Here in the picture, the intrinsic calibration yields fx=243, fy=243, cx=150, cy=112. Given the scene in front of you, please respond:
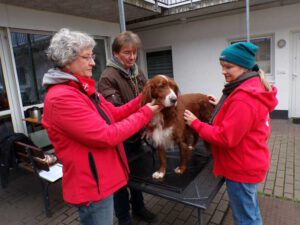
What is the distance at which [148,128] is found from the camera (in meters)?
2.37

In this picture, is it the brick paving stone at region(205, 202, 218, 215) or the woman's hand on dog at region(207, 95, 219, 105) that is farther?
the brick paving stone at region(205, 202, 218, 215)

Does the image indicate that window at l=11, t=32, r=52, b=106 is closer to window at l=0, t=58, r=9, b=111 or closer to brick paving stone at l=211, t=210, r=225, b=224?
window at l=0, t=58, r=9, b=111

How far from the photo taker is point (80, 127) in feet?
4.83

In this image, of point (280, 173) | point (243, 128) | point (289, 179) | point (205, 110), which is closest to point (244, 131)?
point (243, 128)

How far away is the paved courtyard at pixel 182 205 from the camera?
3184 mm

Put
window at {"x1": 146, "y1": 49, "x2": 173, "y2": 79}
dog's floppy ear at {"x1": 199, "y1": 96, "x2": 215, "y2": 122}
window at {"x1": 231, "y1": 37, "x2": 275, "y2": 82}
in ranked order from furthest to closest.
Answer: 1. window at {"x1": 146, "y1": 49, "x2": 173, "y2": 79}
2. window at {"x1": 231, "y1": 37, "x2": 275, "y2": 82}
3. dog's floppy ear at {"x1": 199, "y1": 96, "x2": 215, "y2": 122}

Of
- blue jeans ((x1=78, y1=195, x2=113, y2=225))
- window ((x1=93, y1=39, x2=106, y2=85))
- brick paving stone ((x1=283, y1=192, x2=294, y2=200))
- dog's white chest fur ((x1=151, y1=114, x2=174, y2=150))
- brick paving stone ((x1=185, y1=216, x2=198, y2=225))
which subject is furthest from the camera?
window ((x1=93, y1=39, x2=106, y2=85))

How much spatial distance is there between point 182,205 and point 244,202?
1.70 m

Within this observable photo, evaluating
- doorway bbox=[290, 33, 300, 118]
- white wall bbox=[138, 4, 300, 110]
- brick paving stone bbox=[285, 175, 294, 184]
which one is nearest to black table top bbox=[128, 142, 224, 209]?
brick paving stone bbox=[285, 175, 294, 184]

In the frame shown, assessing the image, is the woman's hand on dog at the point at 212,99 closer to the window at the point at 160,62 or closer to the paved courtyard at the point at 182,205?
the paved courtyard at the point at 182,205

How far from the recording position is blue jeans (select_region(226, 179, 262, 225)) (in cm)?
193

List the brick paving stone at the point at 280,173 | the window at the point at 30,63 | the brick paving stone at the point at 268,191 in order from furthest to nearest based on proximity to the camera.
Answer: the window at the point at 30,63 < the brick paving stone at the point at 280,173 < the brick paving stone at the point at 268,191

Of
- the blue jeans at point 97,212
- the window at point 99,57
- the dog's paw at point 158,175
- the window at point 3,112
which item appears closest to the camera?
the blue jeans at point 97,212

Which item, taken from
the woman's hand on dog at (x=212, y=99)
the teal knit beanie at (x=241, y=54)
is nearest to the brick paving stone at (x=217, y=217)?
the woman's hand on dog at (x=212, y=99)
